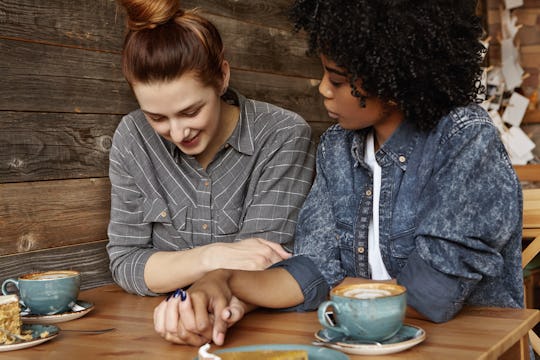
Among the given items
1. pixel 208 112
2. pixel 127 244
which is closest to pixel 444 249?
pixel 208 112

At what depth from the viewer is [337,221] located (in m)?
1.51

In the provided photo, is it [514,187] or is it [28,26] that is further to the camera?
[28,26]

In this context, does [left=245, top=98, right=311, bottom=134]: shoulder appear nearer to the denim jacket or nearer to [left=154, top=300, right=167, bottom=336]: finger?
the denim jacket

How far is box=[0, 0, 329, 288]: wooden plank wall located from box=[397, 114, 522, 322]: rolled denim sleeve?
0.89 m

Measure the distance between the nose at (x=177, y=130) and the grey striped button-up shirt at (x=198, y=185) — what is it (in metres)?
0.19

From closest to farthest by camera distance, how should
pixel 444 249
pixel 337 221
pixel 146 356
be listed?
1. pixel 146 356
2. pixel 444 249
3. pixel 337 221

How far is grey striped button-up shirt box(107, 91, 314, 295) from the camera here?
5.82ft

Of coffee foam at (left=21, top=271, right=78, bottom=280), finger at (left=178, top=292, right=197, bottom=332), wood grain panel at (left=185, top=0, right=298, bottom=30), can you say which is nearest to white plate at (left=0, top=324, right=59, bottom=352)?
coffee foam at (left=21, top=271, right=78, bottom=280)

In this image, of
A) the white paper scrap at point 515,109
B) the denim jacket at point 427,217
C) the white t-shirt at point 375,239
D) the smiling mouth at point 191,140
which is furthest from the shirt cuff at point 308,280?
the white paper scrap at point 515,109

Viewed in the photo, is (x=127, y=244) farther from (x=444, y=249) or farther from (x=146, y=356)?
(x=444, y=249)

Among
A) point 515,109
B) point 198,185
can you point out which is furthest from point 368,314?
→ point 515,109

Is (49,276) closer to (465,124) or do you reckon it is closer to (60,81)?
(60,81)

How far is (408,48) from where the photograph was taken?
129 cm

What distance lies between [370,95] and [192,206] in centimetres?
62
